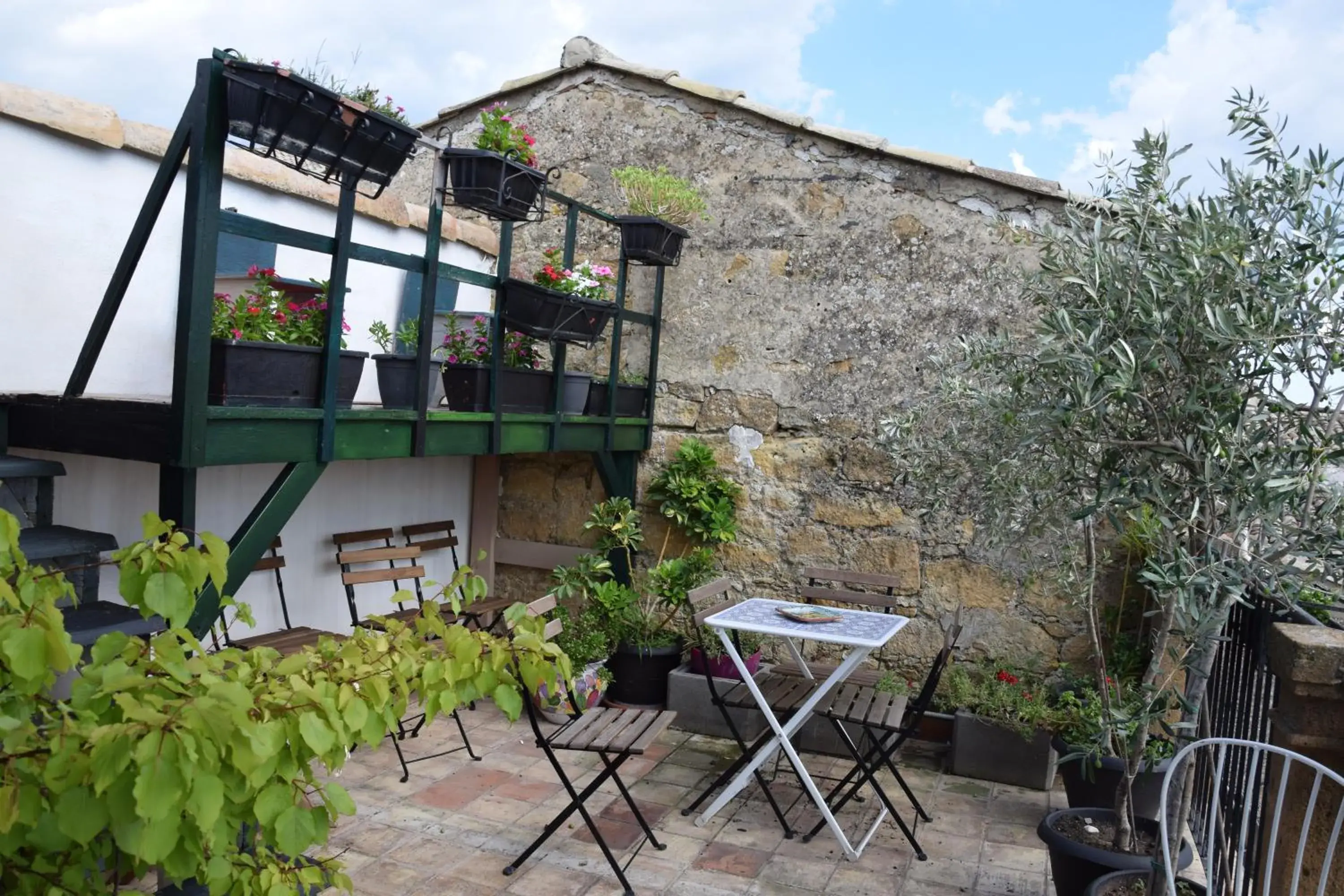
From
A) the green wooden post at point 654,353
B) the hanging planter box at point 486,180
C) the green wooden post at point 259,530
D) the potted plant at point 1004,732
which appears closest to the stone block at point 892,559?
the potted plant at point 1004,732

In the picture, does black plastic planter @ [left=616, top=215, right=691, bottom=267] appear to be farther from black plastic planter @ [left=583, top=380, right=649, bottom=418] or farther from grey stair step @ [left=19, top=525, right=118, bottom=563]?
grey stair step @ [left=19, top=525, right=118, bottom=563]

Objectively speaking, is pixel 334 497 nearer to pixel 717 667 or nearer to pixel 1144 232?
pixel 717 667

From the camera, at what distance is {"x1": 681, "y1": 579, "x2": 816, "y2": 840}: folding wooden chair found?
4242mm

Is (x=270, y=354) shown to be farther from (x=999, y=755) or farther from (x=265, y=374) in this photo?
(x=999, y=755)

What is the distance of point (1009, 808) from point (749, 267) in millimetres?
3148

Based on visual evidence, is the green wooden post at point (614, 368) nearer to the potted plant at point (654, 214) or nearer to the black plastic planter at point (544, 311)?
the potted plant at point (654, 214)

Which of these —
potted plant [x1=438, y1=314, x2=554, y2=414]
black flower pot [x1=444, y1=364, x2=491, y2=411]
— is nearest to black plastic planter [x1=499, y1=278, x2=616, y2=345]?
potted plant [x1=438, y1=314, x2=554, y2=414]

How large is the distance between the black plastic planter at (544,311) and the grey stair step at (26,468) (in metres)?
1.90

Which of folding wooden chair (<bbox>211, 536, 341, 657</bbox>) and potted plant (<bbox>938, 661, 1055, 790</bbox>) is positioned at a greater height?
folding wooden chair (<bbox>211, 536, 341, 657</bbox>)

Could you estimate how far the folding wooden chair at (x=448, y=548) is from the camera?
499cm

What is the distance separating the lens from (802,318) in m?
5.71

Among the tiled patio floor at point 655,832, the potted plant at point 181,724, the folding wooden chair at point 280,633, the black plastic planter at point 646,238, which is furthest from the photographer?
the black plastic planter at point 646,238

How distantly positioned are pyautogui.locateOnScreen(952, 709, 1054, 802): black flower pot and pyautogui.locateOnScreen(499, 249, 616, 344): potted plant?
103 inches

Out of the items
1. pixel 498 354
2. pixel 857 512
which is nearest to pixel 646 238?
pixel 498 354
